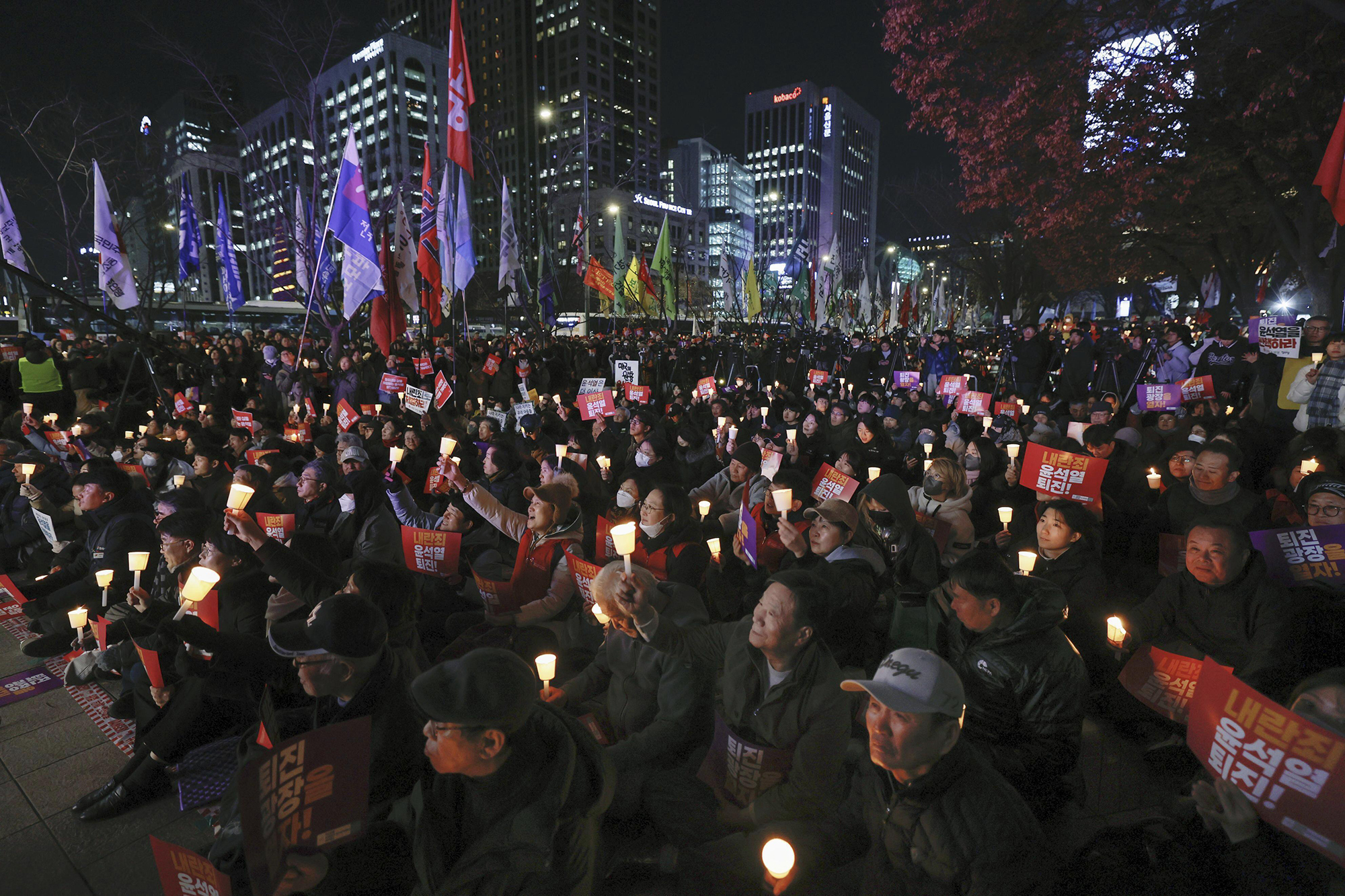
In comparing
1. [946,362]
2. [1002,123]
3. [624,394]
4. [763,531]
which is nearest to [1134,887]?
[763,531]

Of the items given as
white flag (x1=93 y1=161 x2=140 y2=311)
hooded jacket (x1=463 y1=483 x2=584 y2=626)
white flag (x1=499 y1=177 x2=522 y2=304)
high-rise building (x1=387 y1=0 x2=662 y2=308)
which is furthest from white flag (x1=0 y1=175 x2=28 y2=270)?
high-rise building (x1=387 y1=0 x2=662 y2=308)

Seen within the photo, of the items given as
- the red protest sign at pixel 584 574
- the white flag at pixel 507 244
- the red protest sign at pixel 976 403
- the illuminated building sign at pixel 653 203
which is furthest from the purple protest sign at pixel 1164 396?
the illuminated building sign at pixel 653 203

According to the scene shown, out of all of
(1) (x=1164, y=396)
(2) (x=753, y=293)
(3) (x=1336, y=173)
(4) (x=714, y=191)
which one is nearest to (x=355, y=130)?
(2) (x=753, y=293)

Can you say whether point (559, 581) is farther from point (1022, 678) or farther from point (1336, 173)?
point (1336, 173)

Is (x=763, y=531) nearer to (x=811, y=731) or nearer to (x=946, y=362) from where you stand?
(x=811, y=731)

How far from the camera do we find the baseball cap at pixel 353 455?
5.86m

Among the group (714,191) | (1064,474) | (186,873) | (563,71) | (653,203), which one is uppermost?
(563,71)

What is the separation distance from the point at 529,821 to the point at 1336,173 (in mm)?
10050

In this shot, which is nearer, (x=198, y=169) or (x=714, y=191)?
(x=198, y=169)

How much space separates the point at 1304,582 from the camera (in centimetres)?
338

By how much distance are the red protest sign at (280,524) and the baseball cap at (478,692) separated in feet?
11.5

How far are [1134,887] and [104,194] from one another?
59.7 ft

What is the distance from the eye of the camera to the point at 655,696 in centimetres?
307

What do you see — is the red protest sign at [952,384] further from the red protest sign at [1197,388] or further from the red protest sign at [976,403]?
the red protest sign at [1197,388]
